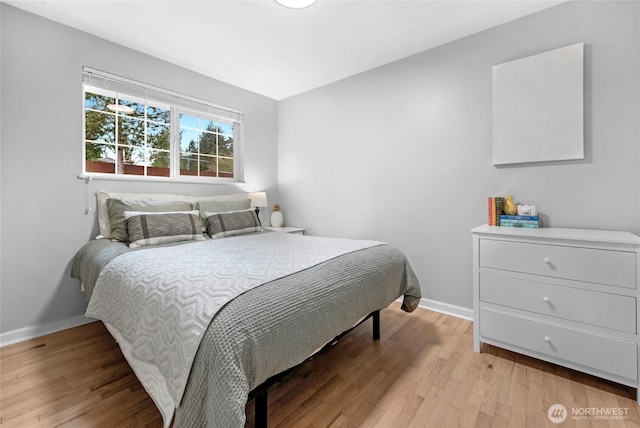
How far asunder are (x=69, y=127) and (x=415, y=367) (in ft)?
10.4

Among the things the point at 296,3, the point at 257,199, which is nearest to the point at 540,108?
the point at 296,3

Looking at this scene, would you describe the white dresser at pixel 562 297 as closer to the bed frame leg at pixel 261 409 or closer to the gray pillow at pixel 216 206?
the bed frame leg at pixel 261 409

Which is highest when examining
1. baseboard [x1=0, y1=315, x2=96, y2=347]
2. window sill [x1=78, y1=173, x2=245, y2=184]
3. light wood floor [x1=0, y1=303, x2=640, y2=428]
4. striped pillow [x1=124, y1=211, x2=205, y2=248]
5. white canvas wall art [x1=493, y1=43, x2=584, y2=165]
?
white canvas wall art [x1=493, y1=43, x2=584, y2=165]

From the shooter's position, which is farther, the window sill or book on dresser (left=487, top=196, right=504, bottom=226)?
the window sill

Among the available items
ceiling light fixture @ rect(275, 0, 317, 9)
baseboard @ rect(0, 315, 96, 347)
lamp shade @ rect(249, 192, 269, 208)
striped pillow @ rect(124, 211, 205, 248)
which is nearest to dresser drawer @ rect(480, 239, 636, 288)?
ceiling light fixture @ rect(275, 0, 317, 9)

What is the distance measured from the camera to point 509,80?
2188 millimetres

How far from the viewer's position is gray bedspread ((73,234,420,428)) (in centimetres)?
90

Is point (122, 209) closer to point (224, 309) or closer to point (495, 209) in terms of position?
point (224, 309)

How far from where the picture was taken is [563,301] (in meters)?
1.66

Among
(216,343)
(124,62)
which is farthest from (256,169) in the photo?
(216,343)

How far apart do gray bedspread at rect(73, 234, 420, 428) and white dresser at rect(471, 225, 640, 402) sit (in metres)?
0.85

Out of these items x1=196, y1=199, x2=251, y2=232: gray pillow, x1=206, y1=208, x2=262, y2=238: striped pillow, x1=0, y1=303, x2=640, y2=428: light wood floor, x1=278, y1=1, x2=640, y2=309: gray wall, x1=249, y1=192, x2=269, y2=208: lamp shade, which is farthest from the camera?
x1=249, y1=192, x2=269, y2=208: lamp shade

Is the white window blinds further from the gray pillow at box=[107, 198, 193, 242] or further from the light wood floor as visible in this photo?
the light wood floor

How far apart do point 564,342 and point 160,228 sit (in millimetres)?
2872
